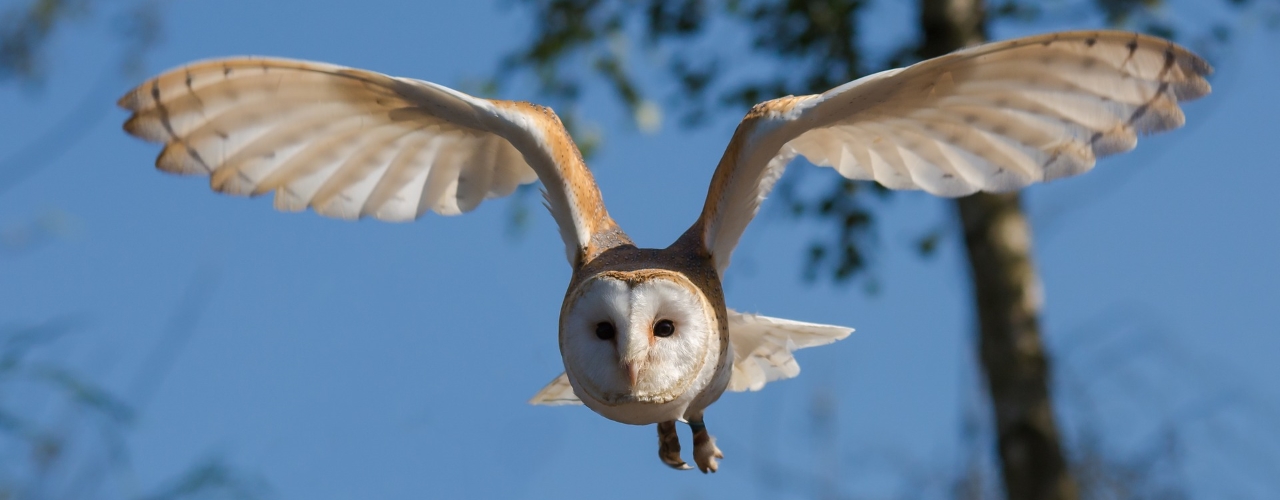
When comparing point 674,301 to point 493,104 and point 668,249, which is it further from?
point 493,104

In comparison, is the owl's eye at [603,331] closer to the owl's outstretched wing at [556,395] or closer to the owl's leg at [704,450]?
the owl's leg at [704,450]

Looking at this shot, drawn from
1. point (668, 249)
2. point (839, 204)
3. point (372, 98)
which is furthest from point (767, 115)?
point (839, 204)

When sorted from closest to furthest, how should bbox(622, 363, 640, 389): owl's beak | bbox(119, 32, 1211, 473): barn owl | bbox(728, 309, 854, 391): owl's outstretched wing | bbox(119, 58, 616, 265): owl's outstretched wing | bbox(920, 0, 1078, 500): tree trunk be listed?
bbox(622, 363, 640, 389): owl's beak
bbox(119, 32, 1211, 473): barn owl
bbox(119, 58, 616, 265): owl's outstretched wing
bbox(728, 309, 854, 391): owl's outstretched wing
bbox(920, 0, 1078, 500): tree trunk

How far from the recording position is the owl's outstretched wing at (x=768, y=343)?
3.34 metres

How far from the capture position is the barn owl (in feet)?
8.30

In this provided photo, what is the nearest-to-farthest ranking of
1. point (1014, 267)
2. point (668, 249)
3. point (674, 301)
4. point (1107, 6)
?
point (674, 301)
point (668, 249)
point (1014, 267)
point (1107, 6)

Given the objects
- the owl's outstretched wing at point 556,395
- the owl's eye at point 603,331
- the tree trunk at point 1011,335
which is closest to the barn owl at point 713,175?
the owl's eye at point 603,331

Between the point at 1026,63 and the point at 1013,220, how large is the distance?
2.97 meters

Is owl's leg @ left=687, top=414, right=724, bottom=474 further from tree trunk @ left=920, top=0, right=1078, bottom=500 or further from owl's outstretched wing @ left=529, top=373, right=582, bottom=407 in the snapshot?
tree trunk @ left=920, top=0, right=1078, bottom=500

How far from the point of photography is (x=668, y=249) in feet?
9.07

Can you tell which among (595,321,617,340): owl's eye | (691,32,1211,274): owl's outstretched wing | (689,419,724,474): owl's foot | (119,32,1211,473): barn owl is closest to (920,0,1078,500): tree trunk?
(119,32,1211,473): barn owl

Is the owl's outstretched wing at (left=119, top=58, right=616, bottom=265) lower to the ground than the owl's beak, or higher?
higher

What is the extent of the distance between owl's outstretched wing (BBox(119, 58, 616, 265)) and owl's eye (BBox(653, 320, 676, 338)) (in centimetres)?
32

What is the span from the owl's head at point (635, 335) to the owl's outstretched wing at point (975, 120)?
298 millimetres
